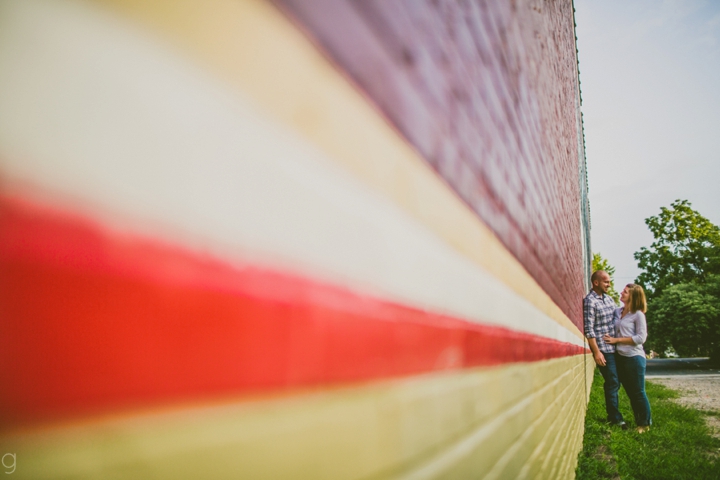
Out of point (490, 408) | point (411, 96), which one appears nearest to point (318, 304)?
point (411, 96)

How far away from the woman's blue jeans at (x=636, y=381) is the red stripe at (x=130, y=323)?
504 centimetres

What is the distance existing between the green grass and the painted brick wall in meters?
2.50

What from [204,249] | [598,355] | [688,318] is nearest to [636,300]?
[598,355]

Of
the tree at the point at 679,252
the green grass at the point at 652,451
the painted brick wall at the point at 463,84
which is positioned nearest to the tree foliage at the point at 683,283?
the tree at the point at 679,252

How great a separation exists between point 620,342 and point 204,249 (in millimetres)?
5150

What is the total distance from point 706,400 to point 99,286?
1131 centimetres

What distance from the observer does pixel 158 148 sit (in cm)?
35

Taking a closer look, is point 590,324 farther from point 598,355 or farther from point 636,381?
point 636,381

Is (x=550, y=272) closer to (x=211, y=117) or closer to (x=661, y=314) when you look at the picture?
(x=211, y=117)

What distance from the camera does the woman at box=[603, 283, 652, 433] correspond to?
4.24 m

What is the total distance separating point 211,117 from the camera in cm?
39

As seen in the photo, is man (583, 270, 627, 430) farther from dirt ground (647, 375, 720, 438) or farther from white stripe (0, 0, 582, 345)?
white stripe (0, 0, 582, 345)

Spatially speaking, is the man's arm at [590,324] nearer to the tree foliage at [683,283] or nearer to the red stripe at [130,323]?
the red stripe at [130,323]

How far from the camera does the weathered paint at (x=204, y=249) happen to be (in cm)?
29
